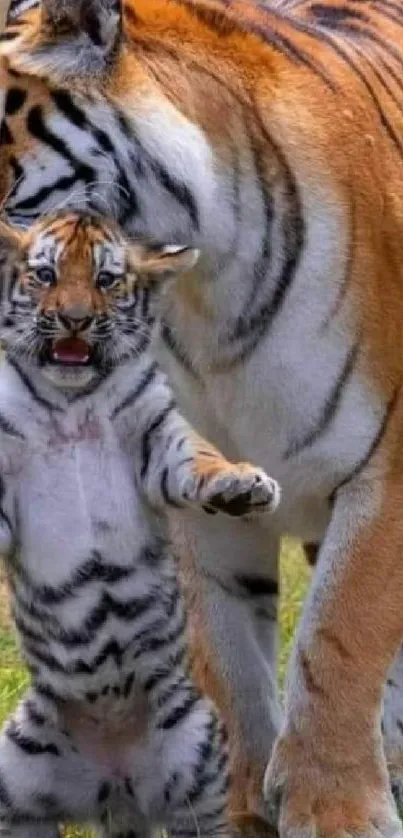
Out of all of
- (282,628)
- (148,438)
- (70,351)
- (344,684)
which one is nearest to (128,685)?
(148,438)

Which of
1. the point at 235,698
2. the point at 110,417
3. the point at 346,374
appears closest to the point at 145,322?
the point at 110,417

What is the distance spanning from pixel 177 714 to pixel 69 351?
561mm

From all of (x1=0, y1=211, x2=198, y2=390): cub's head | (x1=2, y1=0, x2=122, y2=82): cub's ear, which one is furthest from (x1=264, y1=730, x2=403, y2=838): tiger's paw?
(x1=2, y1=0, x2=122, y2=82): cub's ear

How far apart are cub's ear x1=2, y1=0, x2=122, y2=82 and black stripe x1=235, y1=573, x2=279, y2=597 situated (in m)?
1.12

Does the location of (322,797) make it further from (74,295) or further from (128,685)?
(74,295)

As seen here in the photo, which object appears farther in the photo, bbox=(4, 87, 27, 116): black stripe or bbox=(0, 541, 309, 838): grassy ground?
bbox=(0, 541, 309, 838): grassy ground

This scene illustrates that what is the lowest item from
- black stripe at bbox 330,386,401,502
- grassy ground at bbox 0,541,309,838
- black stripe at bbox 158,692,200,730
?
grassy ground at bbox 0,541,309,838

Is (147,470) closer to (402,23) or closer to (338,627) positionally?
(338,627)

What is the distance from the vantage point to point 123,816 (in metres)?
3.62

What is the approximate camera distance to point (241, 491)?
328 centimetres

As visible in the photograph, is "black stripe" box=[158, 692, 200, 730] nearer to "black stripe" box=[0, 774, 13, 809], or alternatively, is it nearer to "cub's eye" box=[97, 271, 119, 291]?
"black stripe" box=[0, 774, 13, 809]

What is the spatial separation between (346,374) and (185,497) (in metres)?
0.73

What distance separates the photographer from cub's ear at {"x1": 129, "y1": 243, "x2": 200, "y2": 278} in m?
3.53

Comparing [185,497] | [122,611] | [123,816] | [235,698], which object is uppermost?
[185,497]
